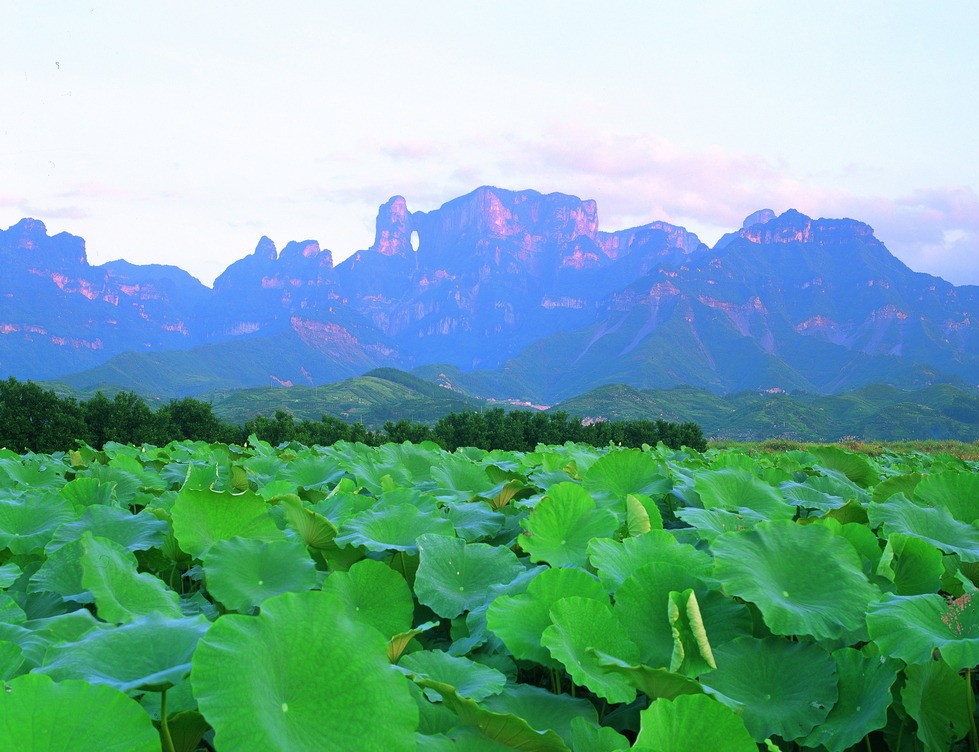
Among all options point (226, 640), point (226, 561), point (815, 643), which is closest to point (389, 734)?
point (226, 640)

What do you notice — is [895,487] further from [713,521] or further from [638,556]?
[638,556]

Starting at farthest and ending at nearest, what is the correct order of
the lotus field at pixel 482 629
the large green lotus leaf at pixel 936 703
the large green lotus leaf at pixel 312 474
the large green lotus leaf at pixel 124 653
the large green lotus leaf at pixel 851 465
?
the large green lotus leaf at pixel 851 465, the large green lotus leaf at pixel 312 474, the large green lotus leaf at pixel 936 703, the large green lotus leaf at pixel 124 653, the lotus field at pixel 482 629

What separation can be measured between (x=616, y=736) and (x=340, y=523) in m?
1.13

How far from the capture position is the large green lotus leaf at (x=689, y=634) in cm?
115

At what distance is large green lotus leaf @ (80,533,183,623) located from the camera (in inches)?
48.9

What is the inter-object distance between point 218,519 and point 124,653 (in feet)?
2.54

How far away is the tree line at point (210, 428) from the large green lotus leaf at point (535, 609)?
15.7 m

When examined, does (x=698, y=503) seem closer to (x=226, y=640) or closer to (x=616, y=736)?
(x=616, y=736)

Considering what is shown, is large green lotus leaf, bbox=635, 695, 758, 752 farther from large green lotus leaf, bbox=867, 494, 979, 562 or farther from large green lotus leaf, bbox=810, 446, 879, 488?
large green lotus leaf, bbox=810, 446, 879, 488

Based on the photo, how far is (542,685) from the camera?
1406 mm

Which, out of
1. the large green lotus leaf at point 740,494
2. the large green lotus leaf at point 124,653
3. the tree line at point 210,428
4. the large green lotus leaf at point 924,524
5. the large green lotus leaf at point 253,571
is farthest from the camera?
the tree line at point 210,428

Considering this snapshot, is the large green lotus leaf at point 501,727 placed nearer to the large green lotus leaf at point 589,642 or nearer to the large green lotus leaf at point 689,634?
the large green lotus leaf at point 589,642

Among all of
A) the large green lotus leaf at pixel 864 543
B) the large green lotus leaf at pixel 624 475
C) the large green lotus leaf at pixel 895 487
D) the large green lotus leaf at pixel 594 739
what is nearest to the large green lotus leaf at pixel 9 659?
the large green lotus leaf at pixel 594 739

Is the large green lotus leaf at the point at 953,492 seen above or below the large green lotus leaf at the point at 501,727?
below
